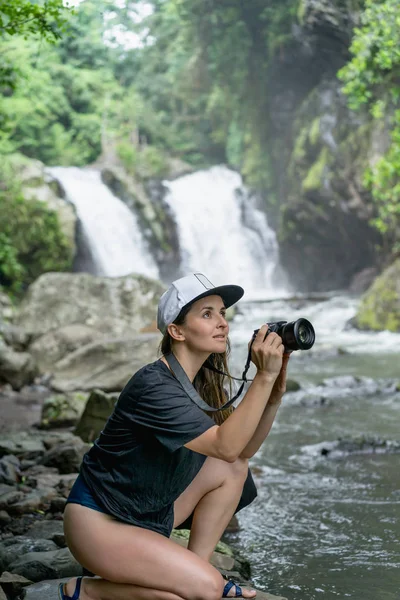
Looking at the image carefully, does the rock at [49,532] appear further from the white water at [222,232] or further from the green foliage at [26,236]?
the white water at [222,232]

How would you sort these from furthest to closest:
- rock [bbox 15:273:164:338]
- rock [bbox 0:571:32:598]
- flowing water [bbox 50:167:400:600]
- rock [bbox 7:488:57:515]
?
rock [bbox 15:273:164:338], rock [bbox 7:488:57:515], flowing water [bbox 50:167:400:600], rock [bbox 0:571:32:598]

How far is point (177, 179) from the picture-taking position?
87.5 ft

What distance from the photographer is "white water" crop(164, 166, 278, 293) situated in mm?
24625

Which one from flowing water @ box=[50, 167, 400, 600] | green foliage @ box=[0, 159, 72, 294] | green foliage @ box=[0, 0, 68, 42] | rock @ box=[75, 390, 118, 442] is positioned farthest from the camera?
green foliage @ box=[0, 159, 72, 294]

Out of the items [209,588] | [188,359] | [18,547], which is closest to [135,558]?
[209,588]

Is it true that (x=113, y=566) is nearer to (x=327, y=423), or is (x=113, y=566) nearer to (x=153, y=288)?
(x=327, y=423)

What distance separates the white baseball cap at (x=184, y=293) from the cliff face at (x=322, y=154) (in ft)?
56.6

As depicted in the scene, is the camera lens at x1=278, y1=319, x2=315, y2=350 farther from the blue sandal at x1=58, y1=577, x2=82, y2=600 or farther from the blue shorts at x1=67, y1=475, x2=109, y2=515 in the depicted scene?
the blue sandal at x1=58, y1=577, x2=82, y2=600

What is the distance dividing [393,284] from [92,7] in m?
17.0


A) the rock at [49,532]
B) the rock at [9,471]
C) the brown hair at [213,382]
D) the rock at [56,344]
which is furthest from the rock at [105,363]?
the brown hair at [213,382]

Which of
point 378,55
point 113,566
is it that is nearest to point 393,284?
point 378,55

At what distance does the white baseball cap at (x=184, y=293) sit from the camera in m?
2.46

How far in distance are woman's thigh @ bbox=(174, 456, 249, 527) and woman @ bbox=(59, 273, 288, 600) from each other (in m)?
0.08

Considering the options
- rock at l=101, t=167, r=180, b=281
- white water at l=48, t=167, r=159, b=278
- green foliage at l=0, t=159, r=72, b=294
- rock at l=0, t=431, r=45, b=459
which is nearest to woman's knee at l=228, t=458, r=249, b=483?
rock at l=0, t=431, r=45, b=459
